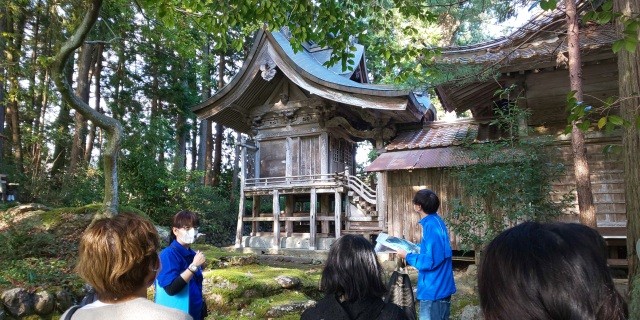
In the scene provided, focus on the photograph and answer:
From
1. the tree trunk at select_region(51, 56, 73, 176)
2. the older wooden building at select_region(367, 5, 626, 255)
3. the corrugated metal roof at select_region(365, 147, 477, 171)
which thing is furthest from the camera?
the tree trunk at select_region(51, 56, 73, 176)

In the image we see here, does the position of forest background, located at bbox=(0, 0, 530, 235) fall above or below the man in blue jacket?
above

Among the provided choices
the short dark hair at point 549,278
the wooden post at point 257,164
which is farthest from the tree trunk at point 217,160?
the short dark hair at point 549,278

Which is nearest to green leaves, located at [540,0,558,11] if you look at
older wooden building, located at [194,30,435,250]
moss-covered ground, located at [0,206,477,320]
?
moss-covered ground, located at [0,206,477,320]

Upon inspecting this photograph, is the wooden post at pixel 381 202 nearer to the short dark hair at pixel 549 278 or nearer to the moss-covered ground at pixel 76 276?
the moss-covered ground at pixel 76 276

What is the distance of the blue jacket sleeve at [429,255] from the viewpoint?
292cm

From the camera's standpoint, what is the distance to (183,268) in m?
2.84

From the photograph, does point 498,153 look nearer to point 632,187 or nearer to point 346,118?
point 632,187

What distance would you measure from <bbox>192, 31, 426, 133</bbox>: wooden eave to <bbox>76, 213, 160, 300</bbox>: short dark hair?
28.0 ft

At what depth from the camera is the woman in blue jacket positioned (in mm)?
2703

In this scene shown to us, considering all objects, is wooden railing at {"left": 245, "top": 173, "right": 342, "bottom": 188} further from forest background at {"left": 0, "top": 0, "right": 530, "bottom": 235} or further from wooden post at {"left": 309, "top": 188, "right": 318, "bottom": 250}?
forest background at {"left": 0, "top": 0, "right": 530, "bottom": 235}

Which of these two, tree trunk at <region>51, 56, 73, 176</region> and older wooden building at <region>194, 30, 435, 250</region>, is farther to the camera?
tree trunk at <region>51, 56, 73, 176</region>

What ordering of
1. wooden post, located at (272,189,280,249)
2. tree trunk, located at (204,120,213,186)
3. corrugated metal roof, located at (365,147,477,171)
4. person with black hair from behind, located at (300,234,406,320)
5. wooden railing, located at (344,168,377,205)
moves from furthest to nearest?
→ tree trunk, located at (204,120,213,186) < wooden post, located at (272,189,280,249) < wooden railing, located at (344,168,377,205) < corrugated metal roof, located at (365,147,477,171) < person with black hair from behind, located at (300,234,406,320)

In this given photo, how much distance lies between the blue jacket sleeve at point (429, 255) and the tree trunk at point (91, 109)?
492cm

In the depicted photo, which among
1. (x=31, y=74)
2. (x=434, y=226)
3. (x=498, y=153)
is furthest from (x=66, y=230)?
(x=498, y=153)
